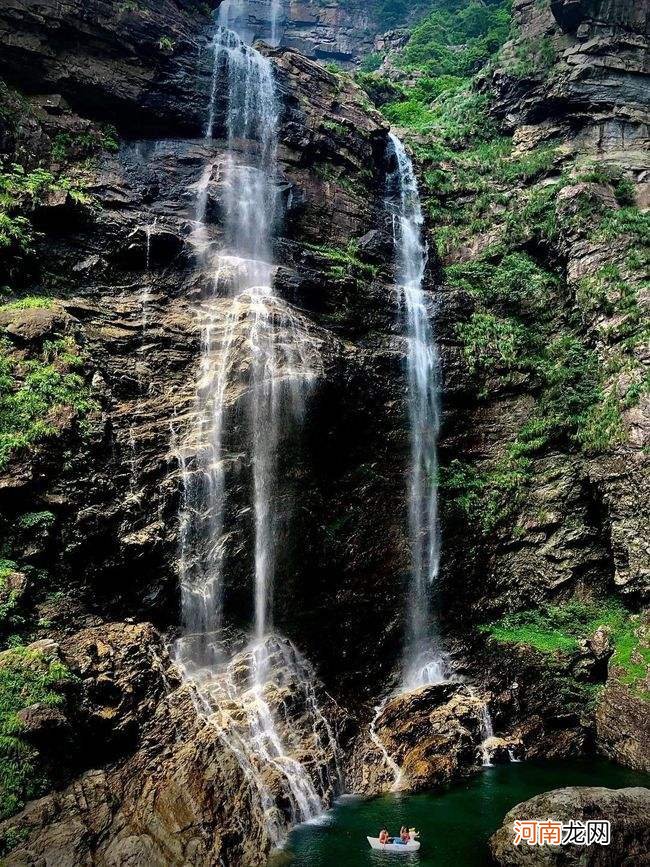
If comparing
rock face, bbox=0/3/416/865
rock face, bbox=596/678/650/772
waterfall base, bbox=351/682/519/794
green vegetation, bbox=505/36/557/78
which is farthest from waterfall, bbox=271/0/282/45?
rock face, bbox=596/678/650/772

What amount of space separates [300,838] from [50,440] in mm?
10057

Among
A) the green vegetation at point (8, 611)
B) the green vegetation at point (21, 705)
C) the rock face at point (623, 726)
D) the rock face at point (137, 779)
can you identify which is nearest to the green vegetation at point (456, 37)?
the rock face at point (623, 726)

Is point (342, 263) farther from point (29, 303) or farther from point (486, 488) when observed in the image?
point (29, 303)

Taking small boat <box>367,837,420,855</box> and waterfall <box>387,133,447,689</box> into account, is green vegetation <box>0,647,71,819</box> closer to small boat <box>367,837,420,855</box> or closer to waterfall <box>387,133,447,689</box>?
small boat <box>367,837,420,855</box>

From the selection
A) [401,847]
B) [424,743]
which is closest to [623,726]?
[424,743]

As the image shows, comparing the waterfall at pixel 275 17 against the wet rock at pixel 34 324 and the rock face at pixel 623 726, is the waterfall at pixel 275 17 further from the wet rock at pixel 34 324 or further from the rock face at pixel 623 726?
the rock face at pixel 623 726

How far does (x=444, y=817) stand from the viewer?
12.1 metres

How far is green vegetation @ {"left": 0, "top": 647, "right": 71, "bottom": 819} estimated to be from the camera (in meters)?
9.52

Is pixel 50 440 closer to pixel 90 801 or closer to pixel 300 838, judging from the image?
pixel 90 801

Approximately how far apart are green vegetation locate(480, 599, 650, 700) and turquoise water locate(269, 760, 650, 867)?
2.83 meters

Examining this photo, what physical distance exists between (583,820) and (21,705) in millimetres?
9305

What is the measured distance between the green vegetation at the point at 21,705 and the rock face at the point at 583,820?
7.66 metres

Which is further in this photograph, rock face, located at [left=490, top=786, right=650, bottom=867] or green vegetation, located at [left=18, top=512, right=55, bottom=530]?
green vegetation, located at [left=18, top=512, right=55, bottom=530]

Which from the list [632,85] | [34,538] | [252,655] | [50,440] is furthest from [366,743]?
[632,85]
